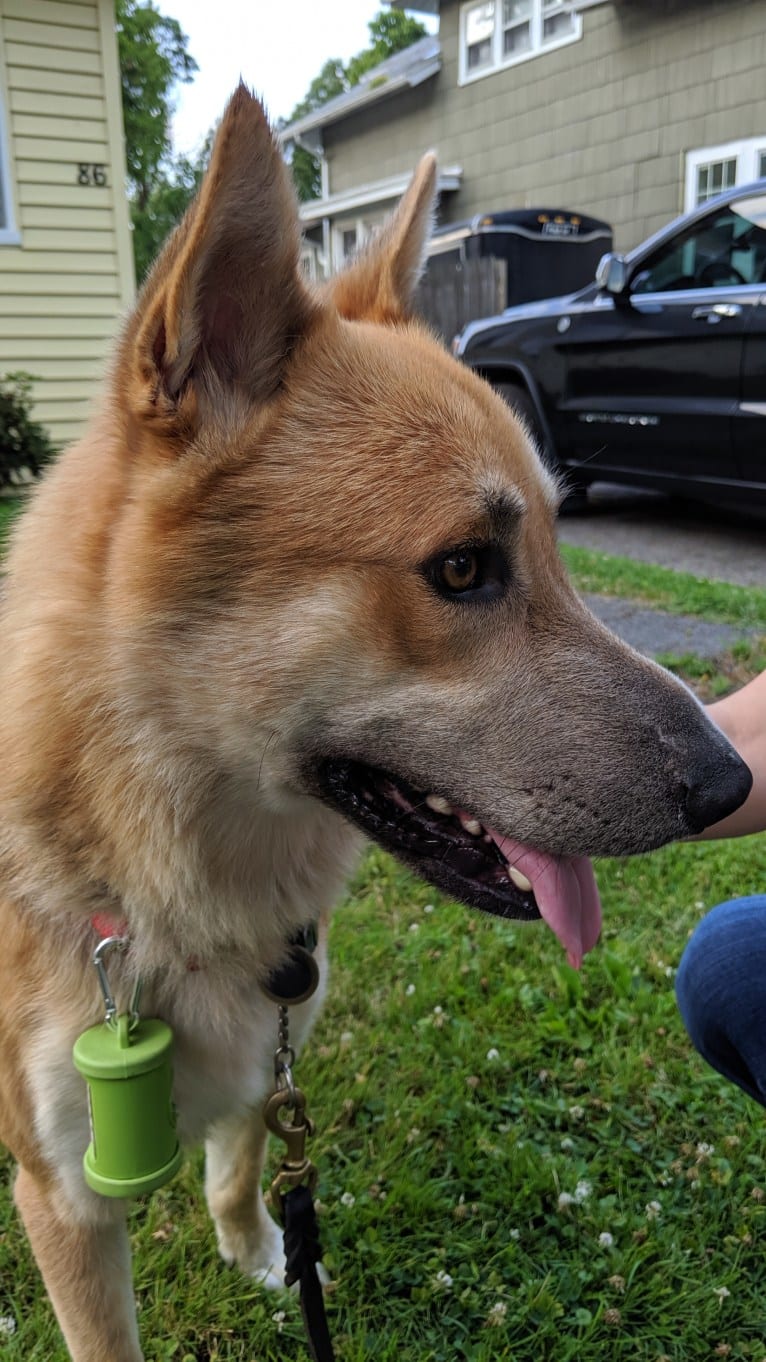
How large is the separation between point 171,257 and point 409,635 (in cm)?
65

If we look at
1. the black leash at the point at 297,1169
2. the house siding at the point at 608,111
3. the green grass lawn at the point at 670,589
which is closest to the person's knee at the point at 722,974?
the black leash at the point at 297,1169

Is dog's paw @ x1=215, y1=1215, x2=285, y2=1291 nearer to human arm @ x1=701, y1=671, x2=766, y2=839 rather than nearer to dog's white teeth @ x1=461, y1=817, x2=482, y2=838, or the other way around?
dog's white teeth @ x1=461, y1=817, x2=482, y2=838

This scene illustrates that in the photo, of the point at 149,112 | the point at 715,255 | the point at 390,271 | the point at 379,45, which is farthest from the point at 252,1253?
the point at 379,45

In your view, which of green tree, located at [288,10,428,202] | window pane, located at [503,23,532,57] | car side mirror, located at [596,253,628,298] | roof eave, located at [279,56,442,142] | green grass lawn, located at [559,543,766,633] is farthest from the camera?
green tree, located at [288,10,428,202]

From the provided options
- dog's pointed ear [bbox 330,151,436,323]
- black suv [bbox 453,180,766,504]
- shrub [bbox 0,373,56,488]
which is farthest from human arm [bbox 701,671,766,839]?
shrub [bbox 0,373,56,488]

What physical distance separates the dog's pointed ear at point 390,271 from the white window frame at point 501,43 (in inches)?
602

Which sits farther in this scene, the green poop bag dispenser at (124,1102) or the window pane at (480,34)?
the window pane at (480,34)

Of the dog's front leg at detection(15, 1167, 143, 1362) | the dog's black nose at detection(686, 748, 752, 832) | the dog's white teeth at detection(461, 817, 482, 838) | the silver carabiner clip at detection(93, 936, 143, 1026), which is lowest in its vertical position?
the dog's front leg at detection(15, 1167, 143, 1362)

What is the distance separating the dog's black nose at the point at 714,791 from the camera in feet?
5.01

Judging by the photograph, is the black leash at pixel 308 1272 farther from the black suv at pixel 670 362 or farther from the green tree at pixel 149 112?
the green tree at pixel 149 112

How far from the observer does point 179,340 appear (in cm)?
140

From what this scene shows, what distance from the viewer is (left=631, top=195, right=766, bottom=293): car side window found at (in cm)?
654

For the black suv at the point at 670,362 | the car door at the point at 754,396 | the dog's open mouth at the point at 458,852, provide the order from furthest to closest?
the black suv at the point at 670,362 → the car door at the point at 754,396 → the dog's open mouth at the point at 458,852

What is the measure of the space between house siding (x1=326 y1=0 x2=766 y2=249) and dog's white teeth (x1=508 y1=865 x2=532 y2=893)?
13.9 metres
